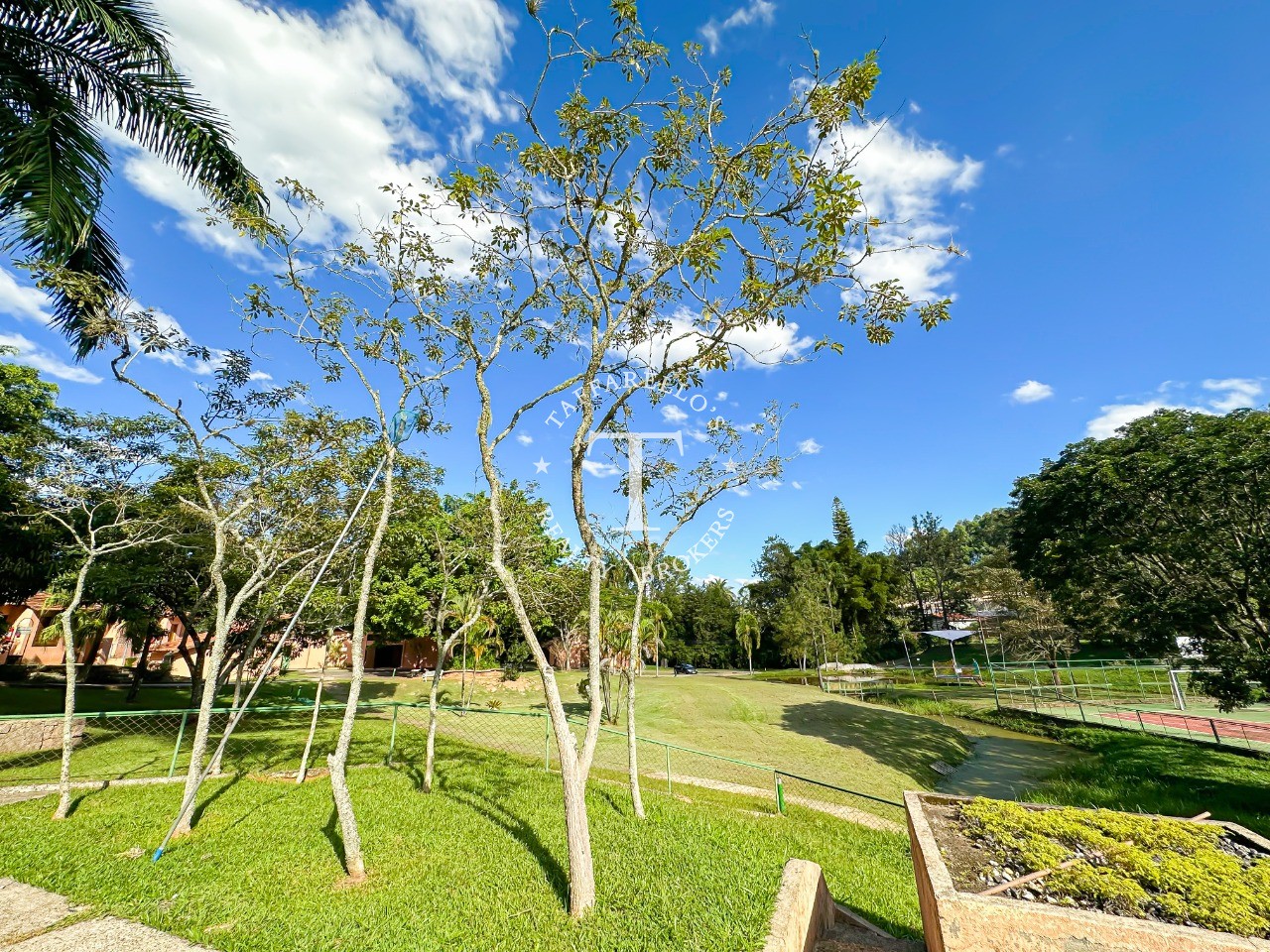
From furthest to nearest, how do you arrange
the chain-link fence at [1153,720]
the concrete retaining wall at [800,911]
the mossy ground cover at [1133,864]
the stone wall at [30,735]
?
the chain-link fence at [1153,720] < the stone wall at [30,735] < the concrete retaining wall at [800,911] < the mossy ground cover at [1133,864]

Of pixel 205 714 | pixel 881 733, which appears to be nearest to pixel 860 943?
pixel 205 714

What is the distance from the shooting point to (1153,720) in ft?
64.0

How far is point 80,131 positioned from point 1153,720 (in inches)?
1255

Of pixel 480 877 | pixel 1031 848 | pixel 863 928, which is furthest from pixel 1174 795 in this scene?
pixel 480 877

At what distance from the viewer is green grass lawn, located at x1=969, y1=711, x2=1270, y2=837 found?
33.8 ft

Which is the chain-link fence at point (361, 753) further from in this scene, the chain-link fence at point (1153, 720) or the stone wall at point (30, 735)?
the chain-link fence at point (1153, 720)

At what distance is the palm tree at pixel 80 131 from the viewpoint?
6.18 m

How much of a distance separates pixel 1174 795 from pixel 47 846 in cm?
1886

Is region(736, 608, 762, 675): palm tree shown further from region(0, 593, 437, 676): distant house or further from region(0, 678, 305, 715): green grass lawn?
region(0, 678, 305, 715): green grass lawn

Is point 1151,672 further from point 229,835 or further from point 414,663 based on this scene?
point 414,663

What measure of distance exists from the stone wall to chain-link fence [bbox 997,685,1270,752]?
2880 cm

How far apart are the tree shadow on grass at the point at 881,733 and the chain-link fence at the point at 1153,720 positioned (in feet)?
16.7

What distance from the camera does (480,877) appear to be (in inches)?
223

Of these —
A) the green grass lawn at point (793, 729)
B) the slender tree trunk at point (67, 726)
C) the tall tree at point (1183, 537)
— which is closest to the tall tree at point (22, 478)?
the slender tree trunk at point (67, 726)
